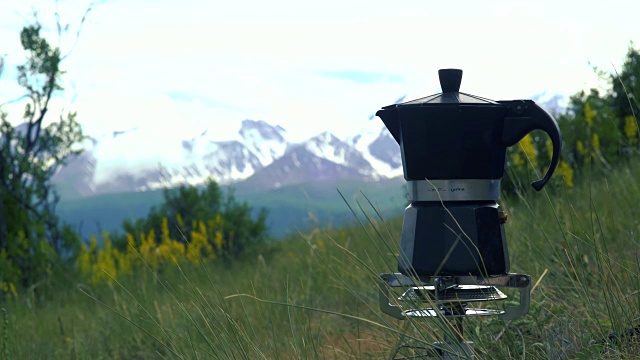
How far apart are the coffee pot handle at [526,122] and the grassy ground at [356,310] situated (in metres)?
0.20

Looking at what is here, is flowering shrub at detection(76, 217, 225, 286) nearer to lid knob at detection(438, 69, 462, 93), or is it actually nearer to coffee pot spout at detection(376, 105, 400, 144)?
coffee pot spout at detection(376, 105, 400, 144)

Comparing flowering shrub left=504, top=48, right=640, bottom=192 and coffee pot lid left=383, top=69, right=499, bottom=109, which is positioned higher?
coffee pot lid left=383, top=69, right=499, bottom=109

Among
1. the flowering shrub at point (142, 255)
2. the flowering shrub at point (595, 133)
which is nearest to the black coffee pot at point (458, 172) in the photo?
the flowering shrub at point (595, 133)

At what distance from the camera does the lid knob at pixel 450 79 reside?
2094 mm

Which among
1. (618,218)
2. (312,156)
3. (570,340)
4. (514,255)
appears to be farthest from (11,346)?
(312,156)

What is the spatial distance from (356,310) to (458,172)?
133 cm

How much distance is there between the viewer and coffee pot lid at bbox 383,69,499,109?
1.99 meters

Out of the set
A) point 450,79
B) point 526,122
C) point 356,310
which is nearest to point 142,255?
point 356,310

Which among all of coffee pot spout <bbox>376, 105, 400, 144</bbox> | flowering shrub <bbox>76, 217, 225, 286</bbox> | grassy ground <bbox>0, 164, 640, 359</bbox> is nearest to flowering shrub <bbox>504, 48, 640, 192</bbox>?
grassy ground <bbox>0, 164, 640, 359</bbox>

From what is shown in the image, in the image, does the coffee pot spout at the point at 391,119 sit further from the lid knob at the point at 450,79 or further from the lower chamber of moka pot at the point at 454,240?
the lower chamber of moka pot at the point at 454,240

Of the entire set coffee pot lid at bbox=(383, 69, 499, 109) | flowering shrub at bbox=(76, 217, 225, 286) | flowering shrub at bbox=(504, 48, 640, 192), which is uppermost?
coffee pot lid at bbox=(383, 69, 499, 109)

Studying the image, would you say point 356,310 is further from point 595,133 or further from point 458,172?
point 595,133

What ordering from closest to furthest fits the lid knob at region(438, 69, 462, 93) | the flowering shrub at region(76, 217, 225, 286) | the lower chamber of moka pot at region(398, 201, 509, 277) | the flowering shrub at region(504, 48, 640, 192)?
the lower chamber of moka pot at region(398, 201, 509, 277) < the lid knob at region(438, 69, 462, 93) < the flowering shrub at region(76, 217, 225, 286) < the flowering shrub at region(504, 48, 640, 192)

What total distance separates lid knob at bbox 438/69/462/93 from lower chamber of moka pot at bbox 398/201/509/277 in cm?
36
